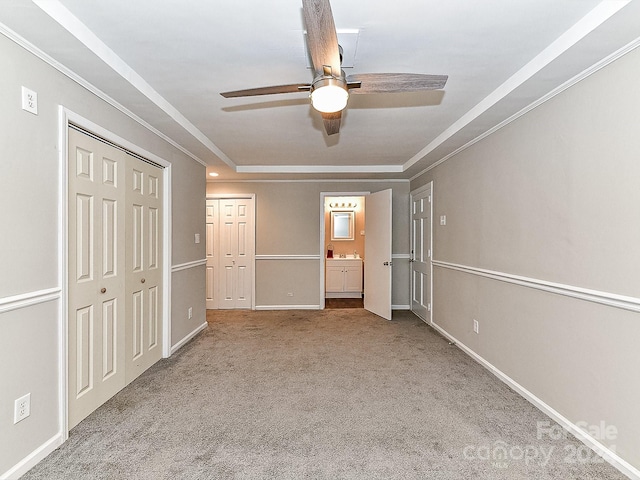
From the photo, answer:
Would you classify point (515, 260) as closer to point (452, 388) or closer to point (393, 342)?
point (452, 388)

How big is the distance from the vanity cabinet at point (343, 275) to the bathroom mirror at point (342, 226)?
643 mm

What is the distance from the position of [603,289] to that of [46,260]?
3.13 meters

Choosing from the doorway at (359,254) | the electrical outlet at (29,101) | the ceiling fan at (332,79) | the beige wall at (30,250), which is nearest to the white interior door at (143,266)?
the beige wall at (30,250)

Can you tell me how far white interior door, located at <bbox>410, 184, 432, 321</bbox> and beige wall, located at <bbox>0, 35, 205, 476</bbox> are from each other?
4253mm

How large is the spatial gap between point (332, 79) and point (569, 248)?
1.81m

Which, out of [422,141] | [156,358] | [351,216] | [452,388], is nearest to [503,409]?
[452,388]

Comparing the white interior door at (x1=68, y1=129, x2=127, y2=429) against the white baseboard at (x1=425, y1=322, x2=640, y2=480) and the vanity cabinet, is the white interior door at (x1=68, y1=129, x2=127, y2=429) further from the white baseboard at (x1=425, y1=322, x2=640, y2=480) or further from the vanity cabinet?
the vanity cabinet

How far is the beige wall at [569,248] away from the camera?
182cm

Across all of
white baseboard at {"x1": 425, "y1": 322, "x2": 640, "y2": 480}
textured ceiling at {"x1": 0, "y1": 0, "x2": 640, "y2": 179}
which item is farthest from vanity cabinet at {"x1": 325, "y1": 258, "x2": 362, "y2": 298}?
textured ceiling at {"x1": 0, "y1": 0, "x2": 640, "y2": 179}

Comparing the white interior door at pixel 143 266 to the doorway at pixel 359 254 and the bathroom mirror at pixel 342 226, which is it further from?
the bathroom mirror at pixel 342 226

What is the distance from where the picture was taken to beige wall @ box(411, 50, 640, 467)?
182 centimetres

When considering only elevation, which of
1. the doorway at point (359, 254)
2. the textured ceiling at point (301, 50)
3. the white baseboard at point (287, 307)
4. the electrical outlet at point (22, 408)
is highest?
the textured ceiling at point (301, 50)

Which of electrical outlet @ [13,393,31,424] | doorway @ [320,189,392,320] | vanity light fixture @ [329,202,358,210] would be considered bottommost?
electrical outlet @ [13,393,31,424]

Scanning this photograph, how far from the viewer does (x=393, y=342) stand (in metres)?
4.13
